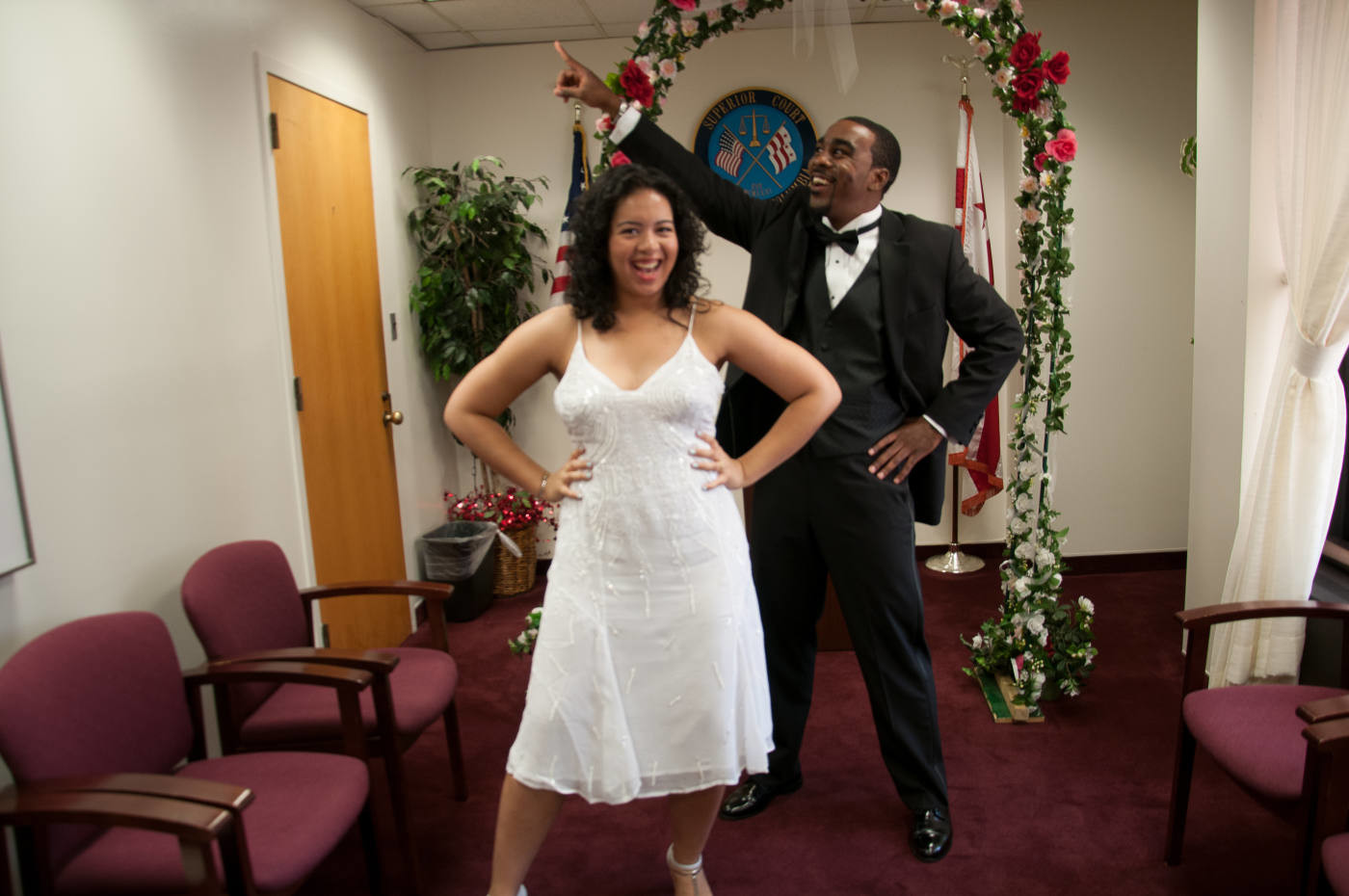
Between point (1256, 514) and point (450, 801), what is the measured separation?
251cm

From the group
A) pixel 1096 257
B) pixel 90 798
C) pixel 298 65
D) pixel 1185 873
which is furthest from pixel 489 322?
pixel 1185 873

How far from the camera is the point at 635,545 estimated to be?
6.23 ft

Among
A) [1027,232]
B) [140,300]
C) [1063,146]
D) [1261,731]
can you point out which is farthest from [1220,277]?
[140,300]

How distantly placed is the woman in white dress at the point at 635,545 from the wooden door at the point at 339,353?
1.69 meters

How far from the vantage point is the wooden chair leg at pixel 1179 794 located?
2346 millimetres

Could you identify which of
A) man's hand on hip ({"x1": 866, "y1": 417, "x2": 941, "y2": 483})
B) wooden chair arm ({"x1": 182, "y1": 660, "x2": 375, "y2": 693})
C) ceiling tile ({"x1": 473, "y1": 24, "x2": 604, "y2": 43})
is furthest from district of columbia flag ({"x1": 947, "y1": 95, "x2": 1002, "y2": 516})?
wooden chair arm ({"x1": 182, "y1": 660, "x2": 375, "y2": 693})

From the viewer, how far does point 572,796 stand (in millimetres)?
2852

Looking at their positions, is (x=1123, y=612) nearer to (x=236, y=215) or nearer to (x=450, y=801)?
(x=450, y=801)

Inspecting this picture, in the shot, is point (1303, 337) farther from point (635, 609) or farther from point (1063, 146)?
point (635, 609)

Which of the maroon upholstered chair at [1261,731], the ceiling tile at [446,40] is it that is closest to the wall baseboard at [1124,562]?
the maroon upholstered chair at [1261,731]

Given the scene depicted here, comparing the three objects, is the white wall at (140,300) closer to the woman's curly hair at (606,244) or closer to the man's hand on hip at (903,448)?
the woman's curly hair at (606,244)

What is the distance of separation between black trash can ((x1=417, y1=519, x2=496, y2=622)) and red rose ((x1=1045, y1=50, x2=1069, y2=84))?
2.97 meters

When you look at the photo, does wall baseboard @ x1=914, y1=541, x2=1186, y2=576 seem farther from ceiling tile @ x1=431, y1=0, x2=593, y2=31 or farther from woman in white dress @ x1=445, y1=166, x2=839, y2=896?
ceiling tile @ x1=431, y1=0, x2=593, y2=31

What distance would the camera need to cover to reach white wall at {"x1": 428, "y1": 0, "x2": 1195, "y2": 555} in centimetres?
455
